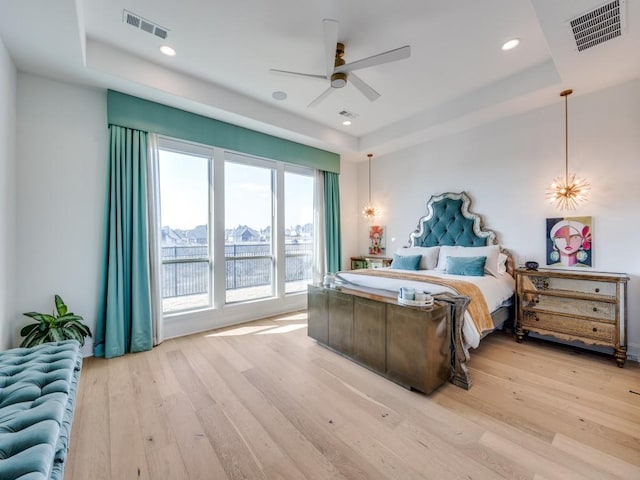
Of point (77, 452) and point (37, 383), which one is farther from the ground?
point (37, 383)

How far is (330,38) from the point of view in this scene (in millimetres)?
2199

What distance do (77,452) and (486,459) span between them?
2.50 m

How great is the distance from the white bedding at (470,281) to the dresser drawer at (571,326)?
1.12 feet

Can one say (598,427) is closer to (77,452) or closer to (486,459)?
(486,459)

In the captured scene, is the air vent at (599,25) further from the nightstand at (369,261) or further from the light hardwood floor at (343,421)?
the nightstand at (369,261)

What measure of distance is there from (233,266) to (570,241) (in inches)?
178

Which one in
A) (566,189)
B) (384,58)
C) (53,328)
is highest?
(384,58)

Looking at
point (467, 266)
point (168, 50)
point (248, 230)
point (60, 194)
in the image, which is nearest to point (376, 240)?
point (467, 266)

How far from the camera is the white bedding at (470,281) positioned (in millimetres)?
2482

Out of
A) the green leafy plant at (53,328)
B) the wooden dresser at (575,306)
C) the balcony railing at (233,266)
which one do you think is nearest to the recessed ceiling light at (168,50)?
the balcony railing at (233,266)

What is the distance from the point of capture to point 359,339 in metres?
2.79

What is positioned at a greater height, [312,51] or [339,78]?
[312,51]

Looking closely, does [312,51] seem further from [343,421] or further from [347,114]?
[343,421]

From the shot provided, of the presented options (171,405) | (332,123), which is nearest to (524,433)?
(171,405)
